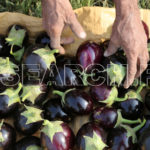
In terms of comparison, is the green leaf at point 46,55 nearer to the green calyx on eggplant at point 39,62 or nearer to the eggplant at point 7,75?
the green calyx on eggplant at point 39,62

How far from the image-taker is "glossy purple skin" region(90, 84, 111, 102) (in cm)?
131

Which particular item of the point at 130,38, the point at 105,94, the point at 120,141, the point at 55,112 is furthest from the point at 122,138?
the point at 130,38

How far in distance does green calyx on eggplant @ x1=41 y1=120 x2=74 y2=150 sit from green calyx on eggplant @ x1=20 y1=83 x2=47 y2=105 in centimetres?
17

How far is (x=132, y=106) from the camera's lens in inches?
50.8

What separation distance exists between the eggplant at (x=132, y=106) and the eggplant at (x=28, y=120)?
1.24 feet

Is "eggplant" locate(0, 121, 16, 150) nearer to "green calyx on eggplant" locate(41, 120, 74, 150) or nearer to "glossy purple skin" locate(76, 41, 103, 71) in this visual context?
"green calyx on eggplant" locate(41, 120, 74, 150)

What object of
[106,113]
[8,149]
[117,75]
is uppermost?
[117,75]

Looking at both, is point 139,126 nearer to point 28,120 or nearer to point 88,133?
point 88,133

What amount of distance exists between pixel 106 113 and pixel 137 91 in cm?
21

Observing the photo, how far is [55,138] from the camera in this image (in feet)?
3.82

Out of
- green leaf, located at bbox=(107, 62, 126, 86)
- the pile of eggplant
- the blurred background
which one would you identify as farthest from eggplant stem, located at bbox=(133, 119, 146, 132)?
the blurred background

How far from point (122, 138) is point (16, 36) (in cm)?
72

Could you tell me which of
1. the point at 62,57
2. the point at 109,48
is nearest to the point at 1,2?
the point at 62,57

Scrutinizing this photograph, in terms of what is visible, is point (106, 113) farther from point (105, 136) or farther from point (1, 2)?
point (1, 2)
